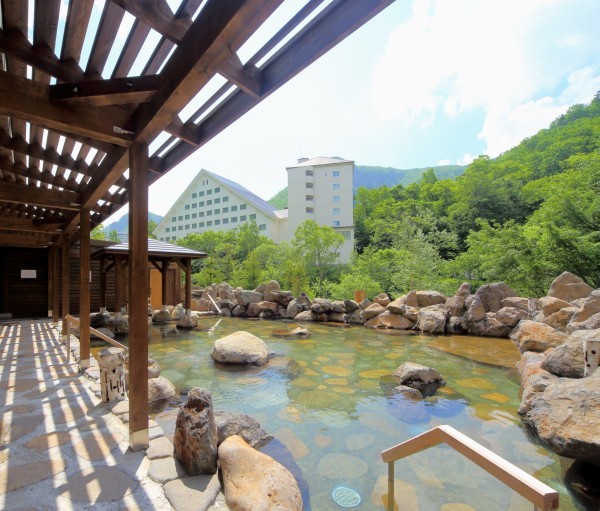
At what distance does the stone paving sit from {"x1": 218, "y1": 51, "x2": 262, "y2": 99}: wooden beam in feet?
8.39

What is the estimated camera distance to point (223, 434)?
10.8 feet

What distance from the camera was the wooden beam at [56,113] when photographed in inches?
79.0

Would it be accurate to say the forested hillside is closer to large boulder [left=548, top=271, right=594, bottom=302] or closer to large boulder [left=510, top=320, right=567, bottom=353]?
large boulder [left=548, top=271, right=594, bottom=302]

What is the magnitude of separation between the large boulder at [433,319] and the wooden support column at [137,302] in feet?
31.6

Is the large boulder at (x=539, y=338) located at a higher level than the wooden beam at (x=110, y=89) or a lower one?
lower

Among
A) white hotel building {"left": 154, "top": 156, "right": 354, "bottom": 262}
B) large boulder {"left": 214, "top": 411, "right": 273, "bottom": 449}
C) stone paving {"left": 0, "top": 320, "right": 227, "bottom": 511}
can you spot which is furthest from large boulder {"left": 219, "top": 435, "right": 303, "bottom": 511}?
white hotel building {"left": 154, "top": 156, "right": 354, "bottom": 262}

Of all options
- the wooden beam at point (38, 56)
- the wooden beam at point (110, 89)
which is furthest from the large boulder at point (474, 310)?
the wooden beam at point (38, 56)

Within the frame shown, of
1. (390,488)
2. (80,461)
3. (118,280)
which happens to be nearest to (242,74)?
(390,488)

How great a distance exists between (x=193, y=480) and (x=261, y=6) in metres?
2.89

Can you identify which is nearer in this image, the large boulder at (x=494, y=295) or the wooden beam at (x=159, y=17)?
the wooden beam at (x=159, y=17)

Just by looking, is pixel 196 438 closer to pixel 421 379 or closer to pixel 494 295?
pixel 421 379

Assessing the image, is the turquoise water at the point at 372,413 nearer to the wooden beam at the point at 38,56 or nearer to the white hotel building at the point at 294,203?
the wooden beam at the point at 38,56

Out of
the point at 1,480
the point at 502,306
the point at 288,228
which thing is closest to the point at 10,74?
the point at 1,480

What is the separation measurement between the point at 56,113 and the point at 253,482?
9.55 ft
